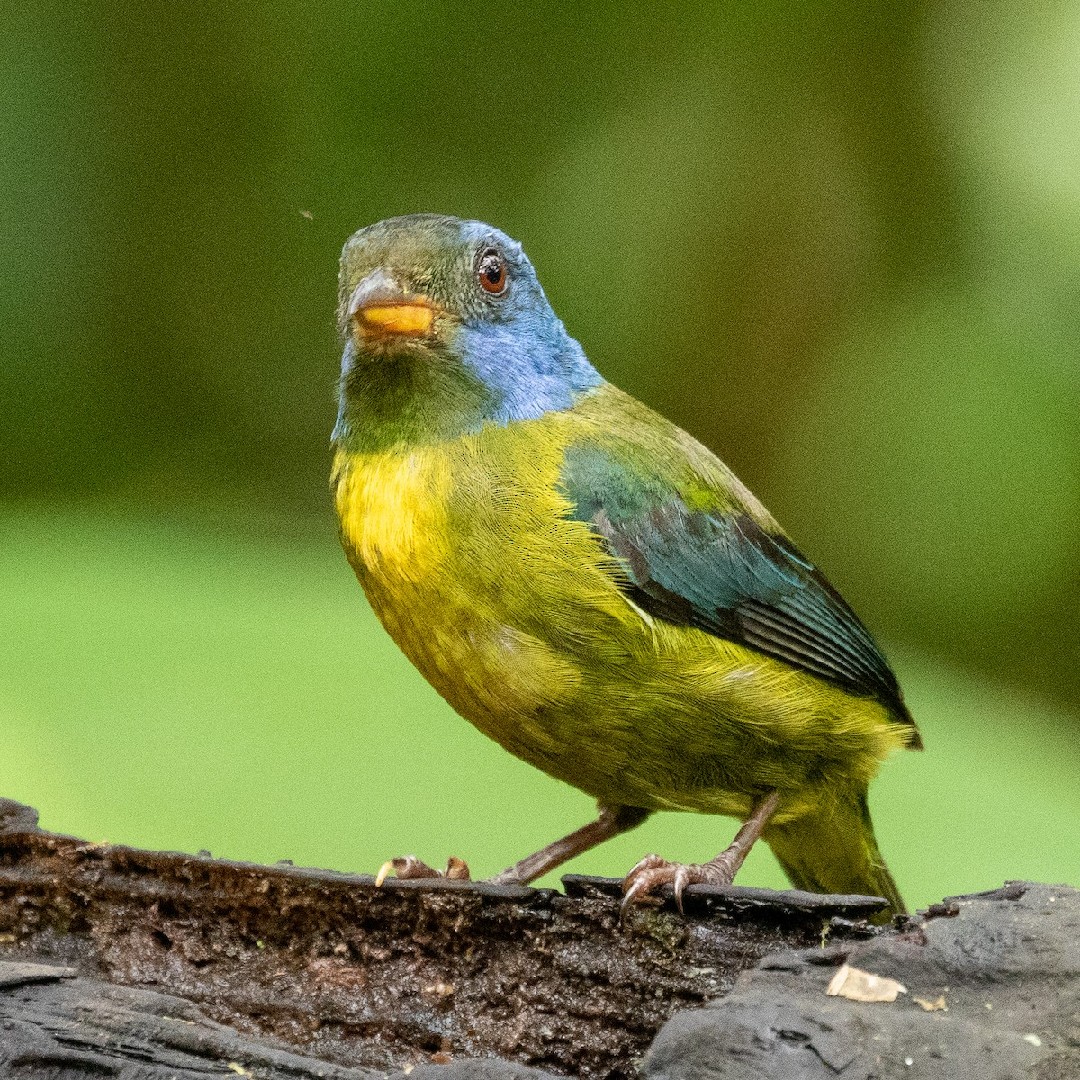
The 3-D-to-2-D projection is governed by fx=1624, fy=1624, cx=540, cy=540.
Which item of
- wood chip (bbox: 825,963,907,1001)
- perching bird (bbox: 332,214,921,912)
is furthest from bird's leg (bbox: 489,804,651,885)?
wood chip (bbox: 825,963,907,1001)

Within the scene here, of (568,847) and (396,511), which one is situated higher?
(396,511)

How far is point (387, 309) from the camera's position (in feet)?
11.9

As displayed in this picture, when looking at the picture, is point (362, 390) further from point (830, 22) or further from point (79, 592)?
point (830, 22)

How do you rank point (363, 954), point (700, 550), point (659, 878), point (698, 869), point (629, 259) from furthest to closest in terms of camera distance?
1. point (629, 259)
2. point (700, 550)
3. point (698, 869)
4. point (659, 878)
5. point (363, 954)

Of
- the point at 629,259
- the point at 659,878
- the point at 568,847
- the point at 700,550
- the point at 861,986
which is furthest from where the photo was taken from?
the point at 629,259

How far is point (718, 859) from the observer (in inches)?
141

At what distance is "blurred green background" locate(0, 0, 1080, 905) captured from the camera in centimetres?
546

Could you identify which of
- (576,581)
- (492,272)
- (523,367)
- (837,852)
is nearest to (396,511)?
(576,581)

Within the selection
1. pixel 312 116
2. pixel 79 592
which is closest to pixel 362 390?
pixel 79 592

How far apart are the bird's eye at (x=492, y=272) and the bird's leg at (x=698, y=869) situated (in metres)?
1.36

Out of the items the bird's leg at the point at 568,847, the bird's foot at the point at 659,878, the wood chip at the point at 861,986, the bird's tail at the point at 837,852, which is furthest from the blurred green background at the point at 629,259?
the wood chip at the point at 861,986

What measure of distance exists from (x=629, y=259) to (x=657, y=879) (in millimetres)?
3247

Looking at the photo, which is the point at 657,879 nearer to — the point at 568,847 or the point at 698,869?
the point at 698,869

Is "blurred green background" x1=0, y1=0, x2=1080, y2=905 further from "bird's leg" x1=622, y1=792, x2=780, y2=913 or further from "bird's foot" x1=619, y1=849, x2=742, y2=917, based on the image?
"bird's foot" x1=619, y1=849, x2=742, y2=917
